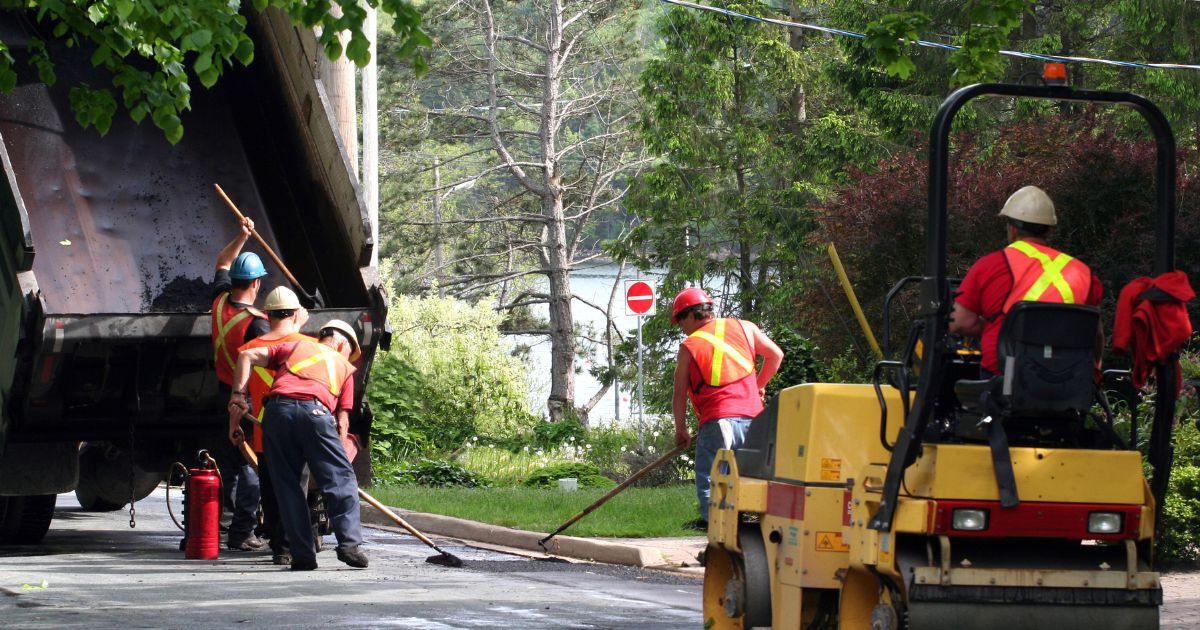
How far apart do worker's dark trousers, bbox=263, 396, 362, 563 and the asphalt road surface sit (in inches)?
14.1

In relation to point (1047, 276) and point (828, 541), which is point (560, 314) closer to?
point (828, 541)

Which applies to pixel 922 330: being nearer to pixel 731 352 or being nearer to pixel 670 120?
pixel 731 352

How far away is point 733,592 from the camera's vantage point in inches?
269

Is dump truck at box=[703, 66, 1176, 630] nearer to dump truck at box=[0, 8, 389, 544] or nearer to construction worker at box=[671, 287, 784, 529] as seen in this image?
construction worker at box=[671, 287, 784, 529]

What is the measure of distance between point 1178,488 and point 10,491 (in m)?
6.71

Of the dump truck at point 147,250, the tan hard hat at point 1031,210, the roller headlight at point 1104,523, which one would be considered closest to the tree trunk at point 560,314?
the dump truck at point 147,250

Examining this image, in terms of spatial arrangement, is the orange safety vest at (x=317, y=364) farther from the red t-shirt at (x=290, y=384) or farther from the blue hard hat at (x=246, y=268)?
the blue hard hat at (x=246, y=268)

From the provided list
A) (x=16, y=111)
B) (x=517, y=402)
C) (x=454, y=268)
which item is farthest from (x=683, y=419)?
(x=454, y=268)

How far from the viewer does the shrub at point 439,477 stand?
17.8 metres

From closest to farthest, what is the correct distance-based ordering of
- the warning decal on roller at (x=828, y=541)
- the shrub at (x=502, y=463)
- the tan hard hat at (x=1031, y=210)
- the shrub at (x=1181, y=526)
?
the tan hard hat at (x=1031, y=210) → the warning decal on roller at (x=828, y=541) → the shrub at (x=1181, y=526) → the shrub at (x=502, y=463)

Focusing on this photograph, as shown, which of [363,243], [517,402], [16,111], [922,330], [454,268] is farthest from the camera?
[454,268]

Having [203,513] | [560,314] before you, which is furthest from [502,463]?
[560,314]

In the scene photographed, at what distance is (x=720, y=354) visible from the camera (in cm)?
927

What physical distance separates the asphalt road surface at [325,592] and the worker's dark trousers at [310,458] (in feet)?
1.18
